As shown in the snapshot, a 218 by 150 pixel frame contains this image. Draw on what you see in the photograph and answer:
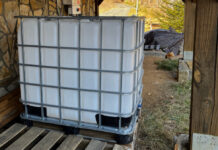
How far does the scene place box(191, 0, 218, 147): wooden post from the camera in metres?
1.45

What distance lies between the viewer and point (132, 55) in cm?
216

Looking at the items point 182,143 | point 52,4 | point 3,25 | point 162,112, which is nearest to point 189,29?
point 162,112

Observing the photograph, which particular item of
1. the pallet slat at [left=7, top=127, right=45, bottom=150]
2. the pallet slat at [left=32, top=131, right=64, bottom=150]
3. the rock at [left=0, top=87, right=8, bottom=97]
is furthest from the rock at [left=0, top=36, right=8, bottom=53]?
the pallet slat at [left=32, top=131, right=64, bottom=150]

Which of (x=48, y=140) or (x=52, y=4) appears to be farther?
(x=52, y=4)

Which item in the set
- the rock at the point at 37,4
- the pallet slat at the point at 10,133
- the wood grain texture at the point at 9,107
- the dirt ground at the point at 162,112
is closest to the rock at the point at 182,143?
the dirt ground at the point at 162,112

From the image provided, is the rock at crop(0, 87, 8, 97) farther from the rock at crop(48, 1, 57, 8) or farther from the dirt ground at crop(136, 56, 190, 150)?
the rock at crop(48, 1, 57, 8)

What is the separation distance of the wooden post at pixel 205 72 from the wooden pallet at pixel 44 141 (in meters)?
0.90

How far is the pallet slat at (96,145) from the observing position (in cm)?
227

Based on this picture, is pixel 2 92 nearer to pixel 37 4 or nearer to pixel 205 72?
pixel 37 4

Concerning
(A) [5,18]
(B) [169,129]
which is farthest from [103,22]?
(B) [169,129]

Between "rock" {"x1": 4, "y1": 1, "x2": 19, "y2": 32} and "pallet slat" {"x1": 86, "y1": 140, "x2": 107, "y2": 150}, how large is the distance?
1.83 meters

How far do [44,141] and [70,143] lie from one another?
0.24 meters

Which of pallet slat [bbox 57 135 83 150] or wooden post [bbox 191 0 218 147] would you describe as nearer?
wooden post [bbox 191 0 218 147]

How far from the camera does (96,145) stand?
2.32 meters
